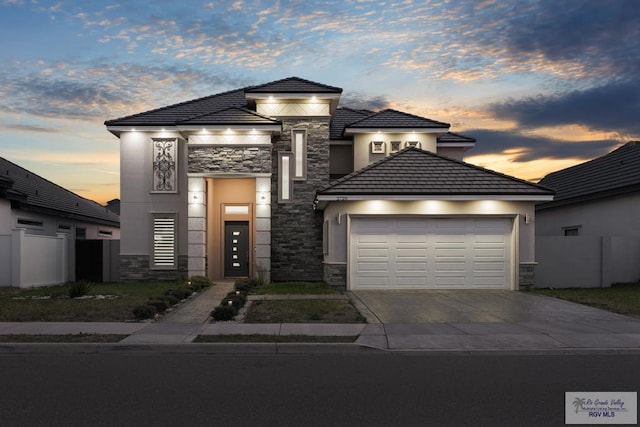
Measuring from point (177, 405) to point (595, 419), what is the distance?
4.69 meters

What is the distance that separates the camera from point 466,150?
A: 28234mm

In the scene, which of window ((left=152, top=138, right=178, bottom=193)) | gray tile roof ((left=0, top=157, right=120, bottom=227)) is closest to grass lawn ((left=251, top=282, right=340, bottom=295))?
window ((left=152, top=138, right=178, bottom=193))

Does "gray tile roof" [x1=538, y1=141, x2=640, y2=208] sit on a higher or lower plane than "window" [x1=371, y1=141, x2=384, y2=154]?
lower

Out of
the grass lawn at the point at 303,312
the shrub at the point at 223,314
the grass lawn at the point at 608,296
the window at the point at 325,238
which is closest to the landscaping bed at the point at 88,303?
the shrub at the point at 223,314

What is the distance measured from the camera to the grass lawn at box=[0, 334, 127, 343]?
1048 cm

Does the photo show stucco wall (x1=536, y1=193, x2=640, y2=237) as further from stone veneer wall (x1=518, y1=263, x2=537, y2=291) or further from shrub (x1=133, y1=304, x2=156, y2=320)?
shrub (x1=133, y1=304, x2=156, y2=320)

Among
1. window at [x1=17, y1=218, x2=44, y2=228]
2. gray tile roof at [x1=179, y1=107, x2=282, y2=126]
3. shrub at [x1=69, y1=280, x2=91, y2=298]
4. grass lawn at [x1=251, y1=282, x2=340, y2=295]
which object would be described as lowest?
grass lawn at [x1=251, y1=282, x2=340, y2=295]

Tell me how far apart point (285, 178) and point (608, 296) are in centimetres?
1252

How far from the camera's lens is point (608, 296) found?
726 inches

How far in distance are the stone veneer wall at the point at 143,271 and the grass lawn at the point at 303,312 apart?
8845 millimetres

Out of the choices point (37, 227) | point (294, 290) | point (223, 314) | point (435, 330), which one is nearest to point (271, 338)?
point (223, 314)

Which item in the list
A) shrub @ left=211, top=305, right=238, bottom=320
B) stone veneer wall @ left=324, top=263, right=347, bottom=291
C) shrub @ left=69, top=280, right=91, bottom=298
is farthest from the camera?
stone veneer wall @ left=324, top=263, right=347, bottom=291

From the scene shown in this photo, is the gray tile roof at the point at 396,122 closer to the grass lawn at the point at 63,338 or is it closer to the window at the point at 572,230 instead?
the window at the point at 572,230

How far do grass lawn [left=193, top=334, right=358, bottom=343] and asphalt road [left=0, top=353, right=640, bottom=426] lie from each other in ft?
2.54
